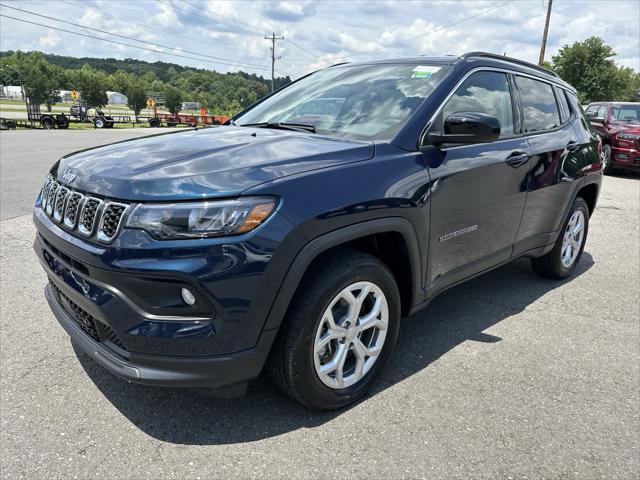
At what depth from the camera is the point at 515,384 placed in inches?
115

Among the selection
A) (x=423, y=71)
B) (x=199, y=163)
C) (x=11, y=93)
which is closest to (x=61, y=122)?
(x=423, y=71)

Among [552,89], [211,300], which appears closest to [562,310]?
[552,89]

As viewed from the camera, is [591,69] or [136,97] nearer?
[591,69]

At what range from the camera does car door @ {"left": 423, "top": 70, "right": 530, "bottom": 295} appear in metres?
2.88

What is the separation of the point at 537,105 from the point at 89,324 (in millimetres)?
3538

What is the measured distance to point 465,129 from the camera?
272 cm

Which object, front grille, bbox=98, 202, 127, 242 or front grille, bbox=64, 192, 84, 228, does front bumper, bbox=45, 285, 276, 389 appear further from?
front grille, bbox=64, 192, 84, 228

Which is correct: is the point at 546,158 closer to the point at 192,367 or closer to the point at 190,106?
the point at 192,367

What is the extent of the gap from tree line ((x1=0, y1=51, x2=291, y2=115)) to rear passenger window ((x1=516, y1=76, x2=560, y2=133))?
104 feet

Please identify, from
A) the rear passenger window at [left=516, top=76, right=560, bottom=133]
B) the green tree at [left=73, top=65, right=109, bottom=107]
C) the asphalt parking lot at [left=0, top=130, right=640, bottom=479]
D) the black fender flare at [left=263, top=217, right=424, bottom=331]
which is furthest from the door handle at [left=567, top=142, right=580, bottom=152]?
the green tree at [left=73, top=65, right=109, bottom=107]

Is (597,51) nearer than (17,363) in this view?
No

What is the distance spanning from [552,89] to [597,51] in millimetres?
53896

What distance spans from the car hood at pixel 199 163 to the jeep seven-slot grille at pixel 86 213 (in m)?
0.05

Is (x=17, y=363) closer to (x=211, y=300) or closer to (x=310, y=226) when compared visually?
(x=211, y=300)
